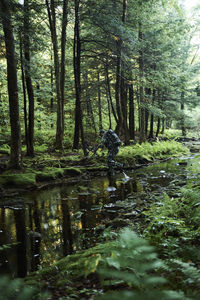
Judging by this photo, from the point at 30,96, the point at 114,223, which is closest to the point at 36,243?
the point at 114,223

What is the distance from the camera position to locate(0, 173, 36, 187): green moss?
853 centimetres

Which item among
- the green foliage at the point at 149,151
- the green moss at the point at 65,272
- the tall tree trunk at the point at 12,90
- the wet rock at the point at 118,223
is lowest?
the wet rock at the point at 118,223

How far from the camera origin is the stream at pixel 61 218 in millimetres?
3709

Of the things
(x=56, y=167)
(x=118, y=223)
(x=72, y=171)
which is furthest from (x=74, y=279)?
(x=56, y=167)

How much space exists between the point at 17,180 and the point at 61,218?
156 inches

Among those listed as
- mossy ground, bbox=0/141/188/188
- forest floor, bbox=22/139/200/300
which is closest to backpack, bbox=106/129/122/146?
mossy ground, bbox=0/141/188/188

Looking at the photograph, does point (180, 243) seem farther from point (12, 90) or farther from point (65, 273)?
point (12, 90)

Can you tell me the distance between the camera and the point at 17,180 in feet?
28.5

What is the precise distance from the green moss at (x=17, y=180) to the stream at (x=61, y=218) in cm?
65

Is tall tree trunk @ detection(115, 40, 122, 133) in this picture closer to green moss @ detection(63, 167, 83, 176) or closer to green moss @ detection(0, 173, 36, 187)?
green moss @ detection(63, 167, 83, 176)

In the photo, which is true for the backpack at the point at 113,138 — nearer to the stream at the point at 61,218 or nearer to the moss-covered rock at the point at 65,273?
the stream at the point at 61,218

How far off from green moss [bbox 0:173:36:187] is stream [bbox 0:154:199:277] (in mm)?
650

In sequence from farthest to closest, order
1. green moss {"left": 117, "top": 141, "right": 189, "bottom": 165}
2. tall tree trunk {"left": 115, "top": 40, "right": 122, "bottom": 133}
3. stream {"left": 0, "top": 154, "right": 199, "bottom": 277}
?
green moss {"left": 117, "top": 141, "right": 189, "bottom": 165}, tall tree trunk {"left": 115, "top": 40, "right": 122, "bottom": 133}, stream {"left": 0, "top": 154, "right": 199, "bottom": 277}

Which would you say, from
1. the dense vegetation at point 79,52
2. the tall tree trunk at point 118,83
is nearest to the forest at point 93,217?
the dense vegetation at point 79,52
